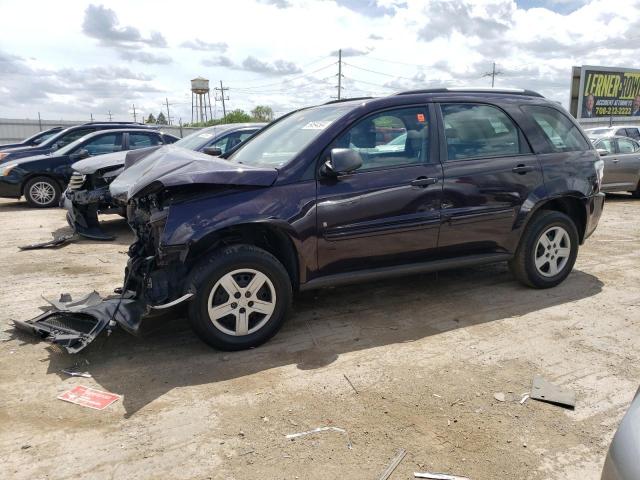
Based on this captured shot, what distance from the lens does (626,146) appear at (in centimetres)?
1242

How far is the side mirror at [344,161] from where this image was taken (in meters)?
3.90

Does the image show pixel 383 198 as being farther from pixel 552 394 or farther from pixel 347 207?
pixel 552 394

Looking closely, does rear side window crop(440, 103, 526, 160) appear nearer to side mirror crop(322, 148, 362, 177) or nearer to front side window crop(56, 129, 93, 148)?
side mirror crop(322, 148, 362, 177)

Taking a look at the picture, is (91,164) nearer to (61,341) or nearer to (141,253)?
(141,253)

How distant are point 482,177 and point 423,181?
0.66 m

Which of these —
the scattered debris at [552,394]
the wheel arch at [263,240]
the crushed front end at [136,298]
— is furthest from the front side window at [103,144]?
the scattered debris at [552,394]

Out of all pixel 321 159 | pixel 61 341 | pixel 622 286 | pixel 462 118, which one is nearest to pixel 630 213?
pixel 622 286

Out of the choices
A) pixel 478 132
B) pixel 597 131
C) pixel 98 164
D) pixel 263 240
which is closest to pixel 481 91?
pixel 478 132

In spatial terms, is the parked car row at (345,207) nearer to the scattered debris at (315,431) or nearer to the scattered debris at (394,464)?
the scattered debris at (315,431)

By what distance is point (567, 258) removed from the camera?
5.28 m

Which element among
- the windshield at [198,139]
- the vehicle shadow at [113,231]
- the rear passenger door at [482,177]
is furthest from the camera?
the windshield at [198,139]

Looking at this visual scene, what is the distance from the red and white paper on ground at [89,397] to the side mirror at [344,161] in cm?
218

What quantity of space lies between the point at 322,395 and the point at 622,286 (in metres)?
3.80

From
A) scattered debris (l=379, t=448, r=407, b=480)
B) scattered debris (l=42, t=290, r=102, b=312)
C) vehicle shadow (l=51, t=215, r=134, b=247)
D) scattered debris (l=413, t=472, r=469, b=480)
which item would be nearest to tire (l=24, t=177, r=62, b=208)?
vehicle shadow (l=51, t=215, r=134, b=247)
